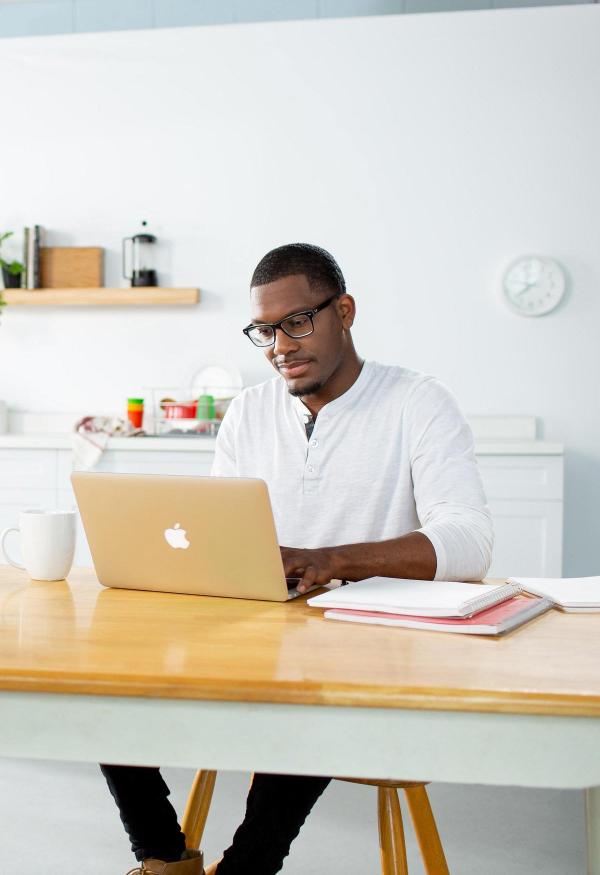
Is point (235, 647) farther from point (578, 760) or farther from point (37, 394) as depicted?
point (37, 394)

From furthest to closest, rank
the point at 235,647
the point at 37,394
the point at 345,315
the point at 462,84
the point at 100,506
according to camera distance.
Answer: the point at 37,394
the point at 462,84
the point at 345,315
the point at 100,506
the point at 235,647

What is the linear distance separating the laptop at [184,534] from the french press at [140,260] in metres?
2.84

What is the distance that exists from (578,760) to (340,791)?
5.21ft

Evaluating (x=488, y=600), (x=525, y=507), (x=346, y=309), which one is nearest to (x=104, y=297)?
(x=525, y=507)

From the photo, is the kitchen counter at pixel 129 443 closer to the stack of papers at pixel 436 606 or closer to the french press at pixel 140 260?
the french press at pixel 140 260

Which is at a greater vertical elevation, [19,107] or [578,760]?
[19,107]

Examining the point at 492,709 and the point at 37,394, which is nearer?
the point at 492,709

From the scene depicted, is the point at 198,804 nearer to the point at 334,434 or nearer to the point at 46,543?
the point at 46,543

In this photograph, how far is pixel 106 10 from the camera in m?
4.20

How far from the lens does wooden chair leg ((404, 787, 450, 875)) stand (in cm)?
140

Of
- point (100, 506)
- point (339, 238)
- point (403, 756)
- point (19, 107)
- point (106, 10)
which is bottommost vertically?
point (403, 756)

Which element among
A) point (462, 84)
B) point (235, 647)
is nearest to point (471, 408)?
point (462, 84)

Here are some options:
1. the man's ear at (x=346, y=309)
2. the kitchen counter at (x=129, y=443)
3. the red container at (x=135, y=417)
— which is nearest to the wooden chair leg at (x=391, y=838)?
the man's ear at (x=346, y=309)

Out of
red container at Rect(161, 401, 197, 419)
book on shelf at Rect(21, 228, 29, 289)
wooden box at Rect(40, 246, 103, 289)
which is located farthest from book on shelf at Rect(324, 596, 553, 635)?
book on shelf at Rect(21, 228, 29, 289)
